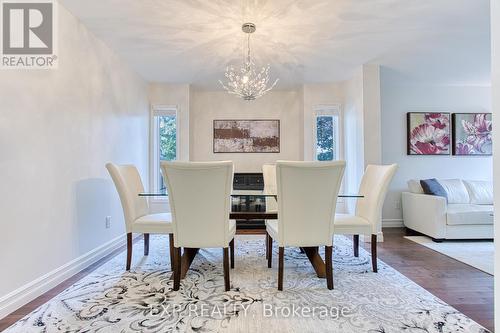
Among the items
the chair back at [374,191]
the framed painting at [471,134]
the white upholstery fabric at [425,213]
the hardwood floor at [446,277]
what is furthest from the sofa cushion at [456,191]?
the chair back at [374,191]

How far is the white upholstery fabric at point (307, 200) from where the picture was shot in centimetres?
200

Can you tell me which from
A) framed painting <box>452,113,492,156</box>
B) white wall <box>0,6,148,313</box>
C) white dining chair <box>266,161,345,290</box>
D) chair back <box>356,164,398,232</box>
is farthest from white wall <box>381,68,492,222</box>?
white wall <box>0,6,148,313</box>

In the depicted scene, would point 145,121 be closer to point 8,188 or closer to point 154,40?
point 154,40

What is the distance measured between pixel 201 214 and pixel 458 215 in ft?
11.4

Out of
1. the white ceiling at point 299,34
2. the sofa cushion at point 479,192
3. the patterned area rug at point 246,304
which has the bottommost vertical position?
the patterned area rug at point 246,304

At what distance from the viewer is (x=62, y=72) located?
7.89 ft

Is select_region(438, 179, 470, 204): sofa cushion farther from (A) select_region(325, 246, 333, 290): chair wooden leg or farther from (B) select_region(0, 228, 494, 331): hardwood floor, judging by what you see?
(A) select_region(325, 246, 333, 290): chair wooden leg

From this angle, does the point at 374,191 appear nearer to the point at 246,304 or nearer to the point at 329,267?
the point at 329,267

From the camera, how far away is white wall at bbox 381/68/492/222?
4.68 m

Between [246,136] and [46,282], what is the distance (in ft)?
11.9

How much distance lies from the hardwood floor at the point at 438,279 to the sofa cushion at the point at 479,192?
159 cm

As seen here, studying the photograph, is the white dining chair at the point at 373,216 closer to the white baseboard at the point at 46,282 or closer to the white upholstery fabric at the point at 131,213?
the white upholstery fabric at the point at 131,213

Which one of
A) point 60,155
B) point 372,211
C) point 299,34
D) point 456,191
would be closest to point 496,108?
point 372,211

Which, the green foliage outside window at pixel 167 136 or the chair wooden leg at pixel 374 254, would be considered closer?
the chair wooden leg at pixel 374 254
